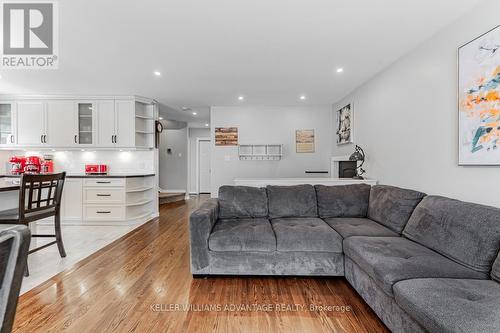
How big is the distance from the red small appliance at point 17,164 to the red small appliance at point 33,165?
0.07 m

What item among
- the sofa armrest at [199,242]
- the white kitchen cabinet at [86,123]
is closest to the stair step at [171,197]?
the white kitchen cabinet at [86,123]

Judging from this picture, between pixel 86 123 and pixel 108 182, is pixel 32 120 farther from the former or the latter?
pixel 108 182

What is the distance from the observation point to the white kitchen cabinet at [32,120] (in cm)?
441

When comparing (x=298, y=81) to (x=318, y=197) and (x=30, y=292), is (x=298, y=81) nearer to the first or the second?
(x=318, y=197)

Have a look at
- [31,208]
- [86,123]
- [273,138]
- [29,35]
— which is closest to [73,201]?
[86,123]

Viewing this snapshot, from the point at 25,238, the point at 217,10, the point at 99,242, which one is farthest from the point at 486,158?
the point at 99,242

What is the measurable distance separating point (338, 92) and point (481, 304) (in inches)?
149

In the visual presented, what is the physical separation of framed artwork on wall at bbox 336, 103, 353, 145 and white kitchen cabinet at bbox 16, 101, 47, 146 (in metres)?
5.87

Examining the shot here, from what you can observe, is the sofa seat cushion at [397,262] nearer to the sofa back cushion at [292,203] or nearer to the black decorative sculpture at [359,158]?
the sofa back cushion at [292,203]

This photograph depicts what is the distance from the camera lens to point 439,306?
1.12 meters

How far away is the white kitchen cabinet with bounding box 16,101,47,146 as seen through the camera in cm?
441

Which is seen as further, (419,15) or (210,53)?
(210,53)

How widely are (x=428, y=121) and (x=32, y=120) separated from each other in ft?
21.3

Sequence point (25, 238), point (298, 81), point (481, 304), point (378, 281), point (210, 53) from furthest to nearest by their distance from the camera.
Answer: point (298, 81), point (210, 53), point (378, 281), point (481, 304), point (25, 238)
